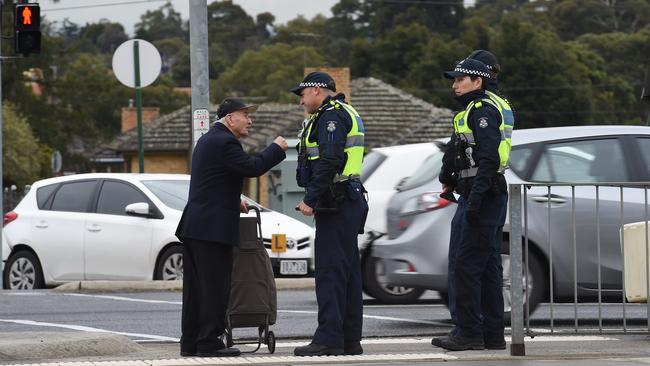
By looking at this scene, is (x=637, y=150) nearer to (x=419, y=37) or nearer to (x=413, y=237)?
(x=413, y=237)

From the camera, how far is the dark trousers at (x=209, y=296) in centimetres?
952

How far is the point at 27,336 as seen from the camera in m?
9.91

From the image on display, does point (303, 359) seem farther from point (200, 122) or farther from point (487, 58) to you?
point (200, 122)

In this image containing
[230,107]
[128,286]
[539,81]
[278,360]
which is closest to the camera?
[278,360]

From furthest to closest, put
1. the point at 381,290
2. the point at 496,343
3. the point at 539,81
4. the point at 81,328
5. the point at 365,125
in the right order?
the point at 539,81 → the point at 365,125 → the point at 381,290 → the point at 81,328 → the point at 496,343

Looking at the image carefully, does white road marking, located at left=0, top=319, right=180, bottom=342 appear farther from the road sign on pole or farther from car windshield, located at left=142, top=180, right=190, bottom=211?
the road sign on pole

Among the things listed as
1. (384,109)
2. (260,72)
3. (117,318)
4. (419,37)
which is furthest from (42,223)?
(260,72)

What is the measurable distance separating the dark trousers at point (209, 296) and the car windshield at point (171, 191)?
7856 millimetres

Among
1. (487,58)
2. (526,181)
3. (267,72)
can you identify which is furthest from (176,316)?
(267,72)

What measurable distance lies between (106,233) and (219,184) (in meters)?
8.16

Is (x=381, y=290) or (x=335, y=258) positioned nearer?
(x=335, y=258)

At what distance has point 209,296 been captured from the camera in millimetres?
9516

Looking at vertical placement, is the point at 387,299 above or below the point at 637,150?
below

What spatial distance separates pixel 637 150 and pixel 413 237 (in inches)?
77.5
